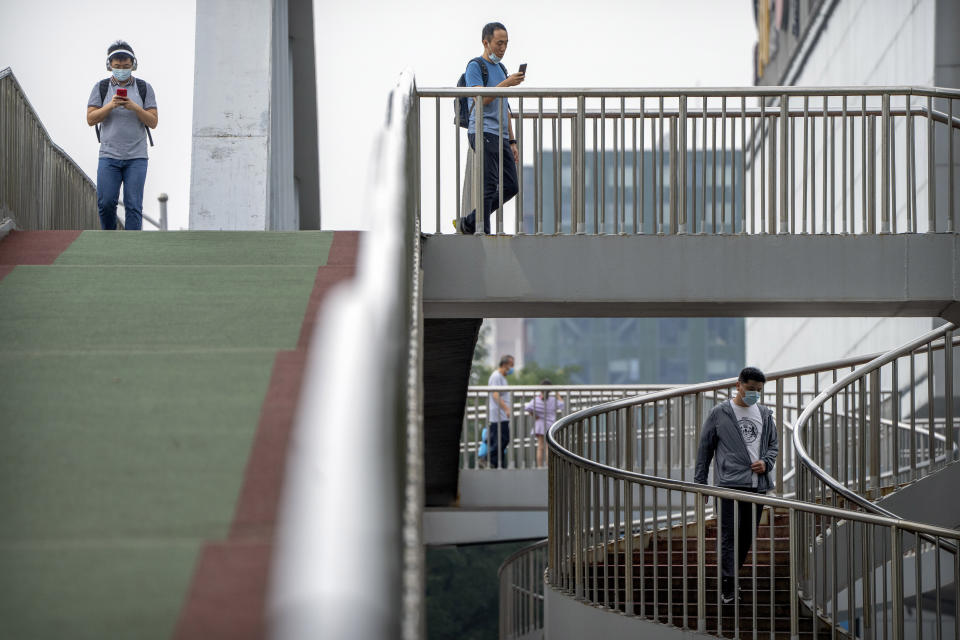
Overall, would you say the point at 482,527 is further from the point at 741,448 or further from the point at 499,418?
the point at 741,448

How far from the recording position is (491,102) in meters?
10.8

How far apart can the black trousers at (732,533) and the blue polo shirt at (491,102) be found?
135 inches

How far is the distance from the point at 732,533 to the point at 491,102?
386cm

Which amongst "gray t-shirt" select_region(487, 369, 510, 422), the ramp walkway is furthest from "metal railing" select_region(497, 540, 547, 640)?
the ramp walkway

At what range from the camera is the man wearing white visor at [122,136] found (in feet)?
34.9

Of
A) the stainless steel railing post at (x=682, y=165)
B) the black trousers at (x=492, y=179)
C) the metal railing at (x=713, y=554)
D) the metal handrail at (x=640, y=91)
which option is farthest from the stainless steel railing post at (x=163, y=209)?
the stainless steel railing post at (x=682, y=165)

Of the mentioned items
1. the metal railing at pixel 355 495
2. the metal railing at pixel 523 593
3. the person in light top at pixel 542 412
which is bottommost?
the metal railing at pixel 523 593

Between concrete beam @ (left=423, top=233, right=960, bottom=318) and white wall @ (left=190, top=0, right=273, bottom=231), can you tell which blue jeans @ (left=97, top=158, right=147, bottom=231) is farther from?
concrete beam @ (left=423, top=233, right=960, bottom=318)

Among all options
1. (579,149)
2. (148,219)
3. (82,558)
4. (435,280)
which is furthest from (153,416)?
(148,219)

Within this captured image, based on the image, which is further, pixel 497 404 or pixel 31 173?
pixel 497 404

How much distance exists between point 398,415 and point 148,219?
31.5 metres

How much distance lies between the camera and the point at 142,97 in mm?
10867

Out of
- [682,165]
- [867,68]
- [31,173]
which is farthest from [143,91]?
[867,68]

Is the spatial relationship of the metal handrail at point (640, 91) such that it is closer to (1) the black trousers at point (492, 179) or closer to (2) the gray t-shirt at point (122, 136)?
(1) the black trousers at point (492, 179)
